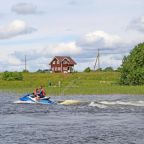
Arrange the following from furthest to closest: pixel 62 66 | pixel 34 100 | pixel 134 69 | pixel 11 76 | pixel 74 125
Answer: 1. pixel 62 66
2. pixel 11 76
3. pixel 134 69
4. pixel 34 100
5. pixel 74 125

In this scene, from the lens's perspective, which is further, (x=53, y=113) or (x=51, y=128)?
(x=53, y=113)

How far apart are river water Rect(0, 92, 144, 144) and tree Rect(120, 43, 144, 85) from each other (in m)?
45.5

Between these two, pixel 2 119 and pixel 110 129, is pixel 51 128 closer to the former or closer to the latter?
pixel 110 129

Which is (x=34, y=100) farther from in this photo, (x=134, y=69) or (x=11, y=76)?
(x=11, y=76)

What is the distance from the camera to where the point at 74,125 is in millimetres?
37781

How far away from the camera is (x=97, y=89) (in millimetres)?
89188

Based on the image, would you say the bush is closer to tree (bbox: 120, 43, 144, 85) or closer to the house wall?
tree (bbox: 120, 43, 144, 85)

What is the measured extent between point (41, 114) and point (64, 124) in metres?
8.63

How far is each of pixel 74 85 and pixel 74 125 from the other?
209 ft

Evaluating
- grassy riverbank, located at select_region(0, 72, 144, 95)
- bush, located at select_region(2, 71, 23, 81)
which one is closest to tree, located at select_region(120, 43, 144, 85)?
grassy riverbank, located at select_region(0, 72, 144, 95)

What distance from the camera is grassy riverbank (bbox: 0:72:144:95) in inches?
3406

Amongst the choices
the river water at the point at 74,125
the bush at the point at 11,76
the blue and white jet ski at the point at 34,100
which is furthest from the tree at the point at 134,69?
the river water at the point at 74,125

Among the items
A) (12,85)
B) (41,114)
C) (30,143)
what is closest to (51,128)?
(30,143)

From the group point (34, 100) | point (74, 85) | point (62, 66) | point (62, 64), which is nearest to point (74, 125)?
point (34, 100)
